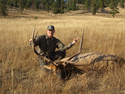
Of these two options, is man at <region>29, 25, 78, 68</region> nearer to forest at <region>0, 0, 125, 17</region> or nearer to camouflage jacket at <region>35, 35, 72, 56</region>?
camouflage jacket at <region>35, 35, 72, 56</region>

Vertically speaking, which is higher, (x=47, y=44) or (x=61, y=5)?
(x=61, y=5)

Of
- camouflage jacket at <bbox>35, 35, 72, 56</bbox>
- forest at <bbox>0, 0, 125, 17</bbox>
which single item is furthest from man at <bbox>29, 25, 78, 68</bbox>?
forest at <bbox>0, 0, 125, 17</bbox>

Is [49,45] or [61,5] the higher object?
[61,5]

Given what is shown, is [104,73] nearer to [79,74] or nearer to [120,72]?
[120,72]

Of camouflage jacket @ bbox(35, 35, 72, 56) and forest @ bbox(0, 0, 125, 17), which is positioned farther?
forest @ bbox(0, 0, 125, 17)

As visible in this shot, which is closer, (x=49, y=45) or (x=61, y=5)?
(x=49, y=45)

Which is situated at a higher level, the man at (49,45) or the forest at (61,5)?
the forest at (61,5)

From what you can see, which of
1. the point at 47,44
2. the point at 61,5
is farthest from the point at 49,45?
the point at 61,5

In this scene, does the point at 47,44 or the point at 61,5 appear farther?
the point at 61,5

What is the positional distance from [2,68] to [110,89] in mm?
2827

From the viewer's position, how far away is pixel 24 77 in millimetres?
2865

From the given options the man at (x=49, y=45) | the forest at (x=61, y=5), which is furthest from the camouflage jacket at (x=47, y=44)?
the forest at (x=61, y=5)

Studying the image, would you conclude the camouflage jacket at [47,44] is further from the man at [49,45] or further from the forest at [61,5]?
the forest at [61,5]

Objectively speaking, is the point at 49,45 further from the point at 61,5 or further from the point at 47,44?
the point at 61,5
